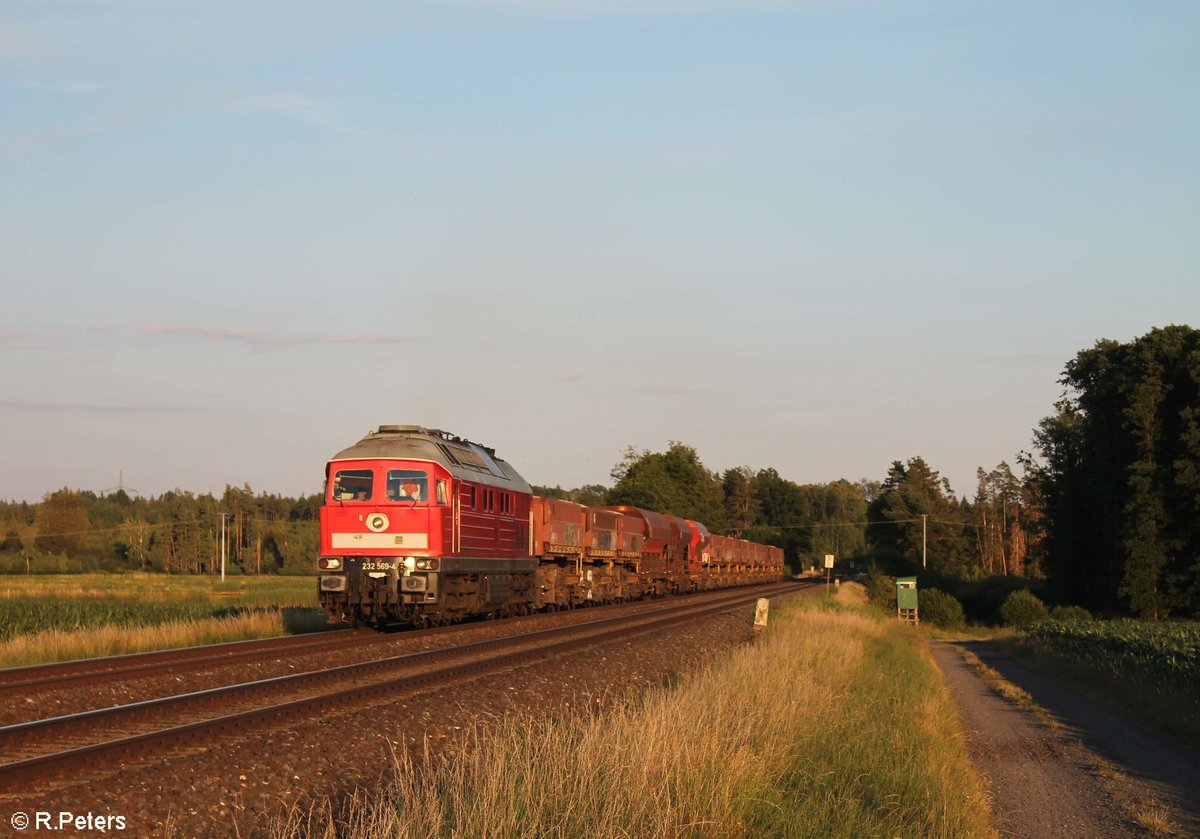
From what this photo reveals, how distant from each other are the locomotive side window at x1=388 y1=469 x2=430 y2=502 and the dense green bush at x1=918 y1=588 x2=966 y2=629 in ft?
162

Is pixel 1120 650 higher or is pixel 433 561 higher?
pixel 433 561

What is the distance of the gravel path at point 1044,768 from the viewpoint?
11.9 meters

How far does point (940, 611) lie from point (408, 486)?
165 ft

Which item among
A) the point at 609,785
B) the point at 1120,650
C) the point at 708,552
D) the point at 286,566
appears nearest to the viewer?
the point at 609,785

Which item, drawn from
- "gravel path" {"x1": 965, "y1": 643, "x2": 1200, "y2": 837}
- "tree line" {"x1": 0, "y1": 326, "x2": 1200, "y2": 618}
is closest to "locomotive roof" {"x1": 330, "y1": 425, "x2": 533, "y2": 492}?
"gravel path" {"x1": 965, "y1": 643, "x2": 1200, "y2": 837}

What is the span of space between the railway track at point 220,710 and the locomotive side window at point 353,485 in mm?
4196

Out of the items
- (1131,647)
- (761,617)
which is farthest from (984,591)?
(761,617)

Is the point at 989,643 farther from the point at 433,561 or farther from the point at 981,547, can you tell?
the point at 981,547

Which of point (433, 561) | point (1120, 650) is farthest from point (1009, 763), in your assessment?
point (1120, 650)

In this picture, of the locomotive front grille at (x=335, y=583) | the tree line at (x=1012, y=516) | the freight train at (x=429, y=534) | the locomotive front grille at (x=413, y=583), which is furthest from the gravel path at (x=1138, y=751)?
the tree line at (x=1012, y=516)

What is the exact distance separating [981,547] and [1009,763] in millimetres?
Result: 139241

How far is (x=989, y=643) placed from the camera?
5097 centimetres

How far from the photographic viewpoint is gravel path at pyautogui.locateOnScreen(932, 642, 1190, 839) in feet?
39.1

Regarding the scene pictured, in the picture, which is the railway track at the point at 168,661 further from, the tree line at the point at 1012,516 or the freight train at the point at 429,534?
the tree line at the point at 1012,516
